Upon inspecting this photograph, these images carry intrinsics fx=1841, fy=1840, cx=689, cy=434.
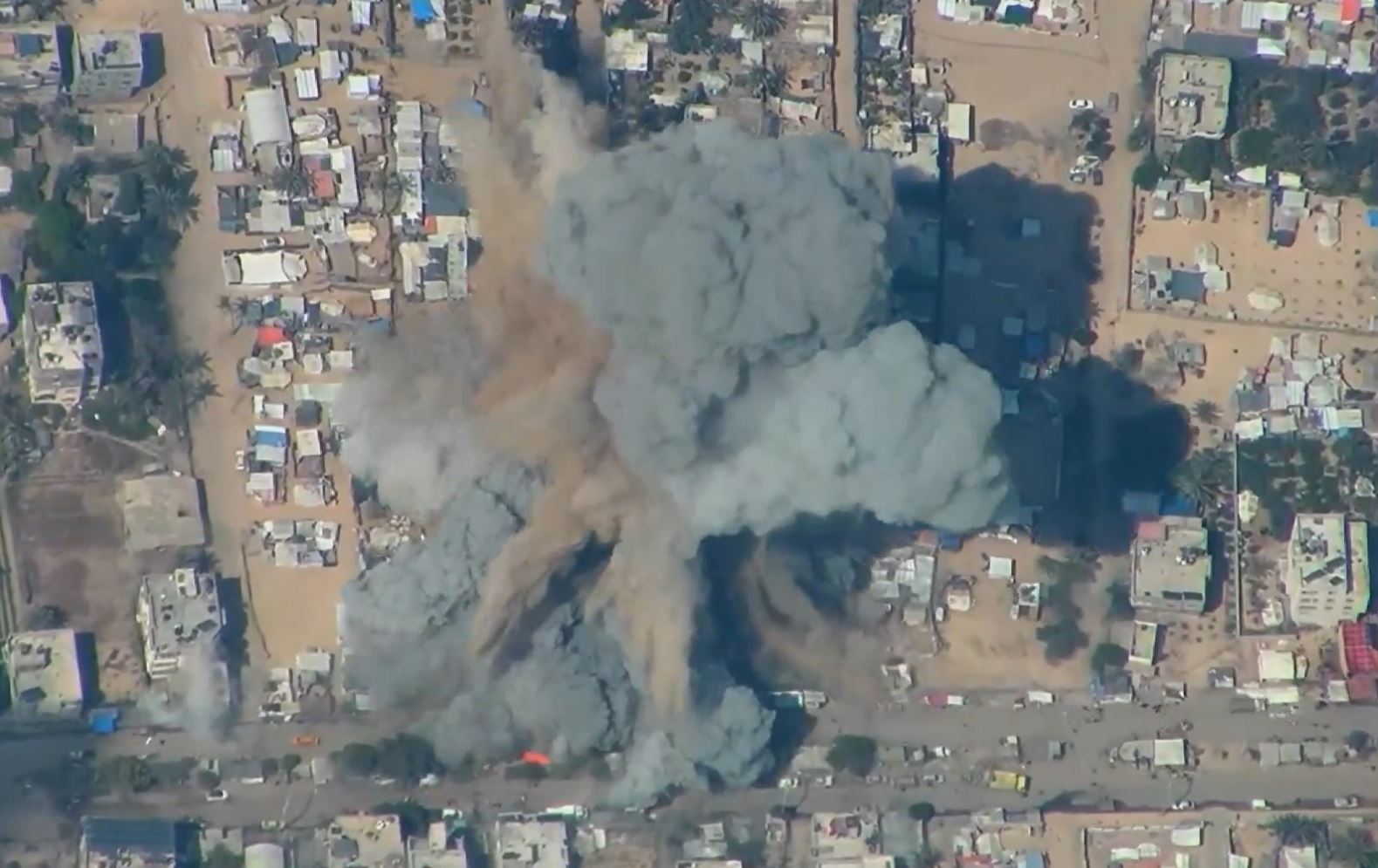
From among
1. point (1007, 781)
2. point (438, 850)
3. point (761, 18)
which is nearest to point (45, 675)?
point (438, 850)

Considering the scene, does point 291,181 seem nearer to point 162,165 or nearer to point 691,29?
point 162,165

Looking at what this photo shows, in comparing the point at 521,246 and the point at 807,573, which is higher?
the point at 521,246

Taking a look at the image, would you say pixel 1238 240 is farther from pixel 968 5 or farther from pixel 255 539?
pixel 255 539

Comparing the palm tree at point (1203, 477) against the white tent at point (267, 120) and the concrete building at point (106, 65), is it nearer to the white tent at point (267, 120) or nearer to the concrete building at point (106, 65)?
the white tent at point (267, 120)

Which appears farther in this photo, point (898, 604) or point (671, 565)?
point (898, 604)

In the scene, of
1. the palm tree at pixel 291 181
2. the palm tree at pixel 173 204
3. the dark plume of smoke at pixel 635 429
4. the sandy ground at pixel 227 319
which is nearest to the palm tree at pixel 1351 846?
the dark plume of smoke at pixel 635 429

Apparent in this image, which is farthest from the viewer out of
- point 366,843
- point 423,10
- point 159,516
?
point 423,10

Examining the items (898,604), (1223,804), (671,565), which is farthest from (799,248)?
(1223,804)
